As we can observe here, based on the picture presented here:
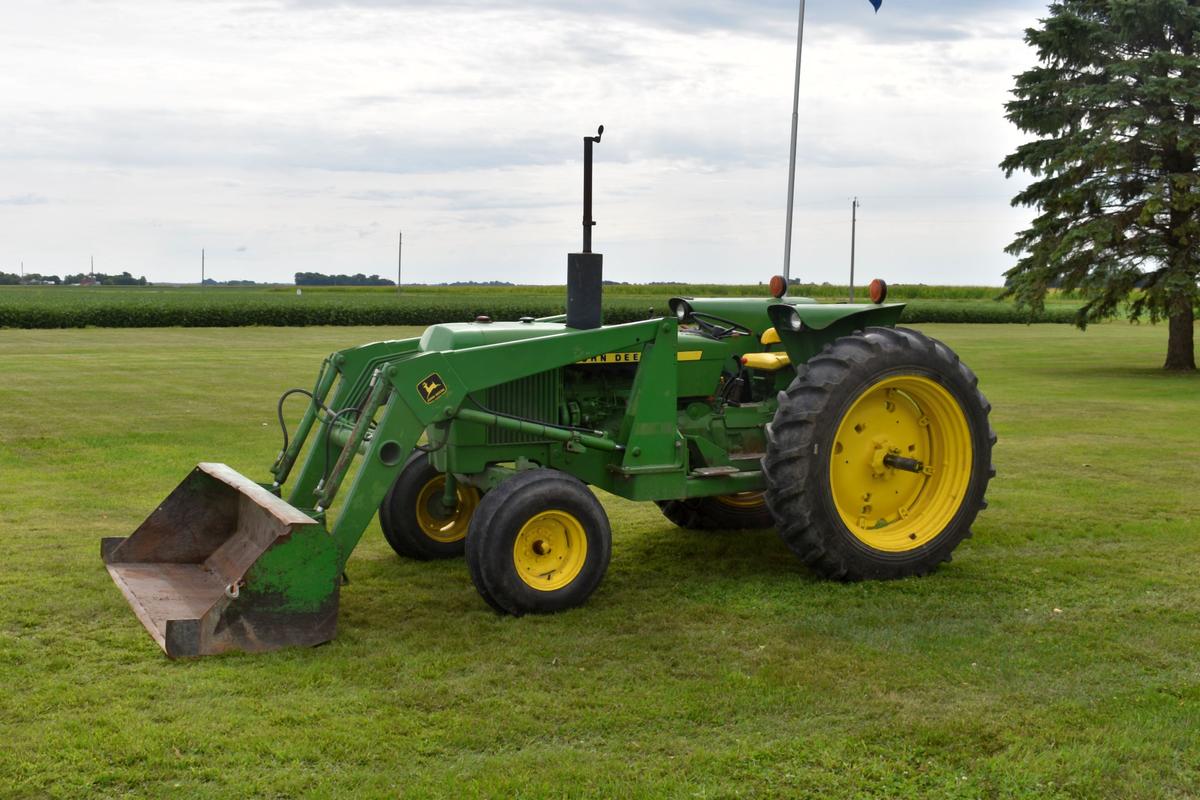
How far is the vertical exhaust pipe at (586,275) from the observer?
259 inches

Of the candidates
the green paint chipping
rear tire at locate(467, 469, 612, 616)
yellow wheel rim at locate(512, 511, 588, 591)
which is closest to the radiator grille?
rear tire at locate(467, 469, 612, 616)

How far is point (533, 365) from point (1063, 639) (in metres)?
2.92

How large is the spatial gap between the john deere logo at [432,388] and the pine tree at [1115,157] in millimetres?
20653

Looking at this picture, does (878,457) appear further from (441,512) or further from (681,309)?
(441,512)

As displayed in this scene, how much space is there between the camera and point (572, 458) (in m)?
6.79

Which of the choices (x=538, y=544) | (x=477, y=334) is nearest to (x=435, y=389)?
(x=477, y=334)

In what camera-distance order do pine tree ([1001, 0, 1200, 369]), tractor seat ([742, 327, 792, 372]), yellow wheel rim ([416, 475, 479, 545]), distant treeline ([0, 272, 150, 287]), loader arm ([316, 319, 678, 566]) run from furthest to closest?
distant treeline ([0, 272, 150, 287])
pine tree ([1001, 0, 1200, 369])
yellow wheel rim ([416, 475, 479, 545])
tractor seat ([742, 327, 792, 372])
loader arm ([316, 319, 678, 566])

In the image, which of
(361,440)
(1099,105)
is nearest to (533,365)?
(361,440)

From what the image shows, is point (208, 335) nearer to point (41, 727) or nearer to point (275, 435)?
point (275, 435)

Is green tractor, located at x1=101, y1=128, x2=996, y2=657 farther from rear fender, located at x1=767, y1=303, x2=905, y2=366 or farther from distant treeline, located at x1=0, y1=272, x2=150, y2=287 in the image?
distant treeline, located at x1=0, y1=272, x2=150, y2=287

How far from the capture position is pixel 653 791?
4164 millimetres

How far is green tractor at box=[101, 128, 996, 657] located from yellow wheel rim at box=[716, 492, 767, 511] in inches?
41.3

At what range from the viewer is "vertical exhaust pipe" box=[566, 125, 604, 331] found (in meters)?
6.57

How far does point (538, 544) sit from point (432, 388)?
38.0 inches
